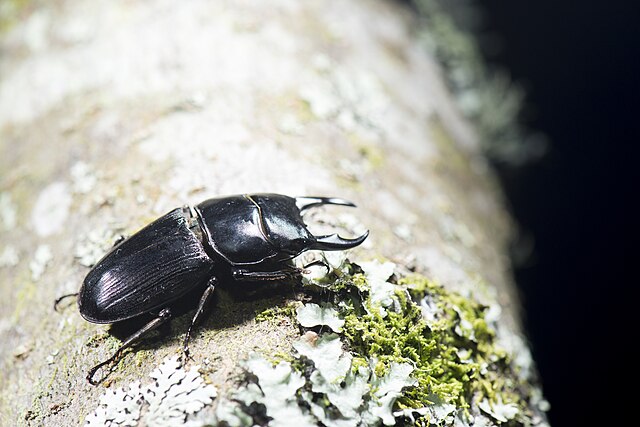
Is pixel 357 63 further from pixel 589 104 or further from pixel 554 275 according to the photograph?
pixel 589 104

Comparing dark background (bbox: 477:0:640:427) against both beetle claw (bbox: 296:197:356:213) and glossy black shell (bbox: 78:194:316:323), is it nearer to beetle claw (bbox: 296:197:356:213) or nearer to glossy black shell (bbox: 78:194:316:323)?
beetle claw (bbox: 296:197:356:213)

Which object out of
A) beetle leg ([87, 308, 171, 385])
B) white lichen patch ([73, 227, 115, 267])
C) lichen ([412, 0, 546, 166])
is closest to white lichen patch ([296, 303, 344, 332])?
beetle leg ([87, 308, 171, 385])

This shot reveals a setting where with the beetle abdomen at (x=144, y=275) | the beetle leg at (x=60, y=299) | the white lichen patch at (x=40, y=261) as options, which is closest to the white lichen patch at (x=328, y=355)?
the beetle abdomen at (x=144, y=275)

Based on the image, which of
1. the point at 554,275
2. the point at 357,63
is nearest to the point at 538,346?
the point at 554,275

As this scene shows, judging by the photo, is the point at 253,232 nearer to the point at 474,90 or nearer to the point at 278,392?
the point at 278,392

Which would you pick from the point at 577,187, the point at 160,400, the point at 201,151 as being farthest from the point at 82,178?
the point at 577,187

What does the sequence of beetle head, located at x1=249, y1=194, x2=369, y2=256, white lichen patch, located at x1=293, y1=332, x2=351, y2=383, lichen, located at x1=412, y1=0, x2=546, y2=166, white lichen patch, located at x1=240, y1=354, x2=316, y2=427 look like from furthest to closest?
lichen, located at x1=412, y1=0, x2=546, y2=166 → beetle head, located at x1=249, y1=194, x2=369, y2=256 → white lichen patch, located at x1=293, y1=332, x2=351, y2=383 → white lichen patch, located at x1=240, y1=354, x2=316, y2=427
